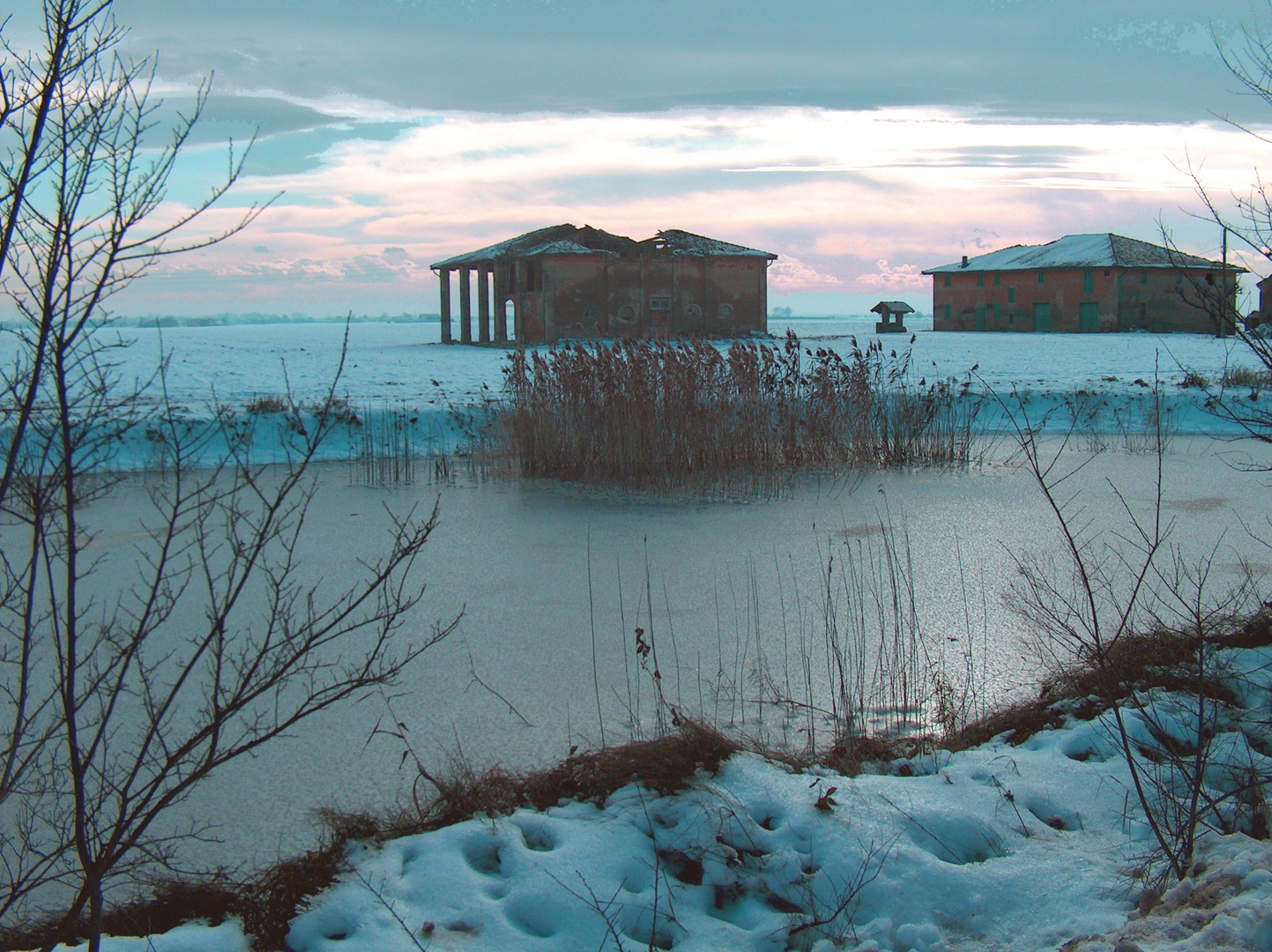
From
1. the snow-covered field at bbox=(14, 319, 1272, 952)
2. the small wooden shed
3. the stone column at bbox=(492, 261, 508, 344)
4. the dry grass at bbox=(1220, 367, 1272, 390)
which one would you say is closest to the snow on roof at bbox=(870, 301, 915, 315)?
the small wooden shed

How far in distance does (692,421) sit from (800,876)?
6.10 m

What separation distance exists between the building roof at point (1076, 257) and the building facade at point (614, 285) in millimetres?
11528

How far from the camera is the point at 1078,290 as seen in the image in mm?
29547

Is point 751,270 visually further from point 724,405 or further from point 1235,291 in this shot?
point 1235,291

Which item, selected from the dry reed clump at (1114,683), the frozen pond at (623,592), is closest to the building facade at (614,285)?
the frozen pond at (623,592)

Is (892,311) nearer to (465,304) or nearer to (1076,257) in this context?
(1076,257)

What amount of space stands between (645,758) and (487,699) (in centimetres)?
105

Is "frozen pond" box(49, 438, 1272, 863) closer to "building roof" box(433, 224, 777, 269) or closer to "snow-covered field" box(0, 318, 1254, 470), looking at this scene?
"snow-covered field" box(0, 318, 1254, 470)

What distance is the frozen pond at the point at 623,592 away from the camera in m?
3.21

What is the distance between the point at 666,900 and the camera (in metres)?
2.29

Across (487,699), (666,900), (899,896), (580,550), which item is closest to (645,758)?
(666,900)

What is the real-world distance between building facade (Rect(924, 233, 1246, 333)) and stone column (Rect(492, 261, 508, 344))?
16493 mm

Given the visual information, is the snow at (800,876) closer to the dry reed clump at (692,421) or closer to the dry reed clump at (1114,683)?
the dry reed clump at (1114,683)

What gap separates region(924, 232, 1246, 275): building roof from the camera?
29062 mm
